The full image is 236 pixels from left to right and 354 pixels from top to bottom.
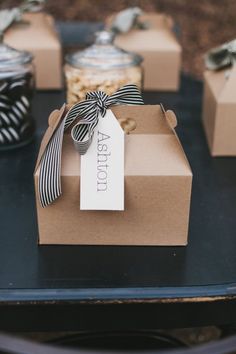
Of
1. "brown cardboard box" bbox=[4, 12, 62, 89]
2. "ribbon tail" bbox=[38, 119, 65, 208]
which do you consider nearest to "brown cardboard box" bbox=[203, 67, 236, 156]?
"ribbon tail" bbox=[38, 119, 65, 208]

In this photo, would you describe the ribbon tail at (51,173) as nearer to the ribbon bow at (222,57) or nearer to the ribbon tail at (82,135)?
the ribbon tail at (82,135)

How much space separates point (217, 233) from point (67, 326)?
0.28 meters

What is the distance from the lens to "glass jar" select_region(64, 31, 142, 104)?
1.06 m

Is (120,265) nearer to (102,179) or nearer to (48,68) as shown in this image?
(102,179)

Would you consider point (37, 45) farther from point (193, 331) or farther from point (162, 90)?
point (193, 331)

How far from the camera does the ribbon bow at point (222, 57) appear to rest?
112cm

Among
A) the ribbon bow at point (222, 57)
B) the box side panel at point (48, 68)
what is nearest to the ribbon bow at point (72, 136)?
the ribbon bow at point (222, 57)

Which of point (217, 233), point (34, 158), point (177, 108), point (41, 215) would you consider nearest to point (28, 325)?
point (41, 215)

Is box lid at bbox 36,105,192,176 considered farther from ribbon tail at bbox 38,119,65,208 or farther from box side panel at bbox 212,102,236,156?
box side panel at bbox 212,102,236,156

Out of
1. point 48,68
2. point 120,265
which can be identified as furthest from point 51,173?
point 48,68

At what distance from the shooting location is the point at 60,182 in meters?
0.67

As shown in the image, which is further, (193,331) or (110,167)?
(193,331)

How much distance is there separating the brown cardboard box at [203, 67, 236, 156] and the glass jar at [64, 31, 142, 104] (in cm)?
20

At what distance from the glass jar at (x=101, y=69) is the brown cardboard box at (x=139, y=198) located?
1.18ft
